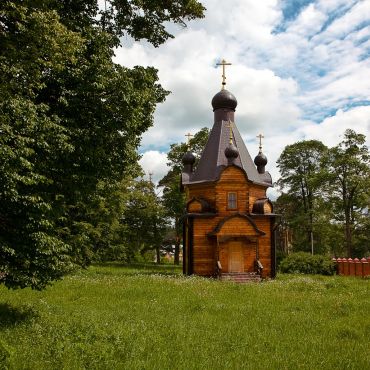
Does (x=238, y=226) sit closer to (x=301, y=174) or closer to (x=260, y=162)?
(x=260, y=162)

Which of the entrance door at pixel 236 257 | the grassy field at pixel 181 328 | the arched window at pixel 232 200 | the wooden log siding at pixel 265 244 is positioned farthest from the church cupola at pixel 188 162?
the grassy field at pixel 181 328

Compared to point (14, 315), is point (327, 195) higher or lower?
higher

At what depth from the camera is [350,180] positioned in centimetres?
3388

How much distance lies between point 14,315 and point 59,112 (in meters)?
5.43

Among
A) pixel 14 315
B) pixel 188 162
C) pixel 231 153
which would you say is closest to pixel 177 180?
pixel 188 162

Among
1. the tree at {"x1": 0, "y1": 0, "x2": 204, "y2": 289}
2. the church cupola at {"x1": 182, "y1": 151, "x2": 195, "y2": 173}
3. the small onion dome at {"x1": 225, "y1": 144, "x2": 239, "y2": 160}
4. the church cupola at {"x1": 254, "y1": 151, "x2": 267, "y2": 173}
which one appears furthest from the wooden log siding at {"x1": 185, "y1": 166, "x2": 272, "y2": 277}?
the tree at {"x1": 0, "y1": 0, "x2": 204, "y2": 289}

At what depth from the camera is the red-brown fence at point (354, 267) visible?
2755 centimetres

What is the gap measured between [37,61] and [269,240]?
20.1 m

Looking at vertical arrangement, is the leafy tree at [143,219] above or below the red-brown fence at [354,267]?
above

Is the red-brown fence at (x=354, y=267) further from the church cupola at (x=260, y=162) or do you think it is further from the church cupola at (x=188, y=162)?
Result: the church cupola at (x=188, y=162)

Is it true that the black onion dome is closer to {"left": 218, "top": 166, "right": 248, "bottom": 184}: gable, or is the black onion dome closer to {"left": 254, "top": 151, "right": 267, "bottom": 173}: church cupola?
{"left": 254, "top": 151, "right": 267, "bottom": 173}: church cupola

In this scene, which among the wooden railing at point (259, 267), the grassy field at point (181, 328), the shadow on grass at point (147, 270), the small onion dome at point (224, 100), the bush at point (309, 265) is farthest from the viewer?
the bush at point (309, 265)

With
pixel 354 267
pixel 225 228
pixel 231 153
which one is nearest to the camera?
pixel 225 228

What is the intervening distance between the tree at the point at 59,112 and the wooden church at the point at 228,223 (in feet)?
41.3
